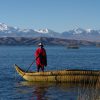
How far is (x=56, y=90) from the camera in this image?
24969 millimetres

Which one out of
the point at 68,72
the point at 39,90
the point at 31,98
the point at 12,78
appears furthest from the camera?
the point at 12,78

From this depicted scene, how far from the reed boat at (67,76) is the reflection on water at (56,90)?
Result: 0.37m

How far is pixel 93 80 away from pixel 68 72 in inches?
64.7

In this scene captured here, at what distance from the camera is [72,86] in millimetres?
26266

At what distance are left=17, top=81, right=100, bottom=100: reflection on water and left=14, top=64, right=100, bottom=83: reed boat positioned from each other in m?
0.37

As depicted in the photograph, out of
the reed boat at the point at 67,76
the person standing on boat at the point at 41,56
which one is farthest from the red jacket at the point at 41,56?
the reed boat at the point at 67,76

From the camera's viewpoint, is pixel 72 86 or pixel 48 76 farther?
pixel 48 76

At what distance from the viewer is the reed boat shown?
2664cm

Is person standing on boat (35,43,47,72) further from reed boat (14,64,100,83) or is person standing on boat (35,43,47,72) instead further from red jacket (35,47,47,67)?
reed boat (14,64,100,83)

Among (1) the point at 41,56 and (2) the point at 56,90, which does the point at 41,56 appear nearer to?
(1) the point at 41,56

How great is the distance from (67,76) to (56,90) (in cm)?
250

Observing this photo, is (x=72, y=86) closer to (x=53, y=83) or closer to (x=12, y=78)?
(x=53, y=83)

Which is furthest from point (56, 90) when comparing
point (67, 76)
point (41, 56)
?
point (41, 56)

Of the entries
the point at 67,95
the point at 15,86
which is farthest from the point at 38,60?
the point at 67,95
